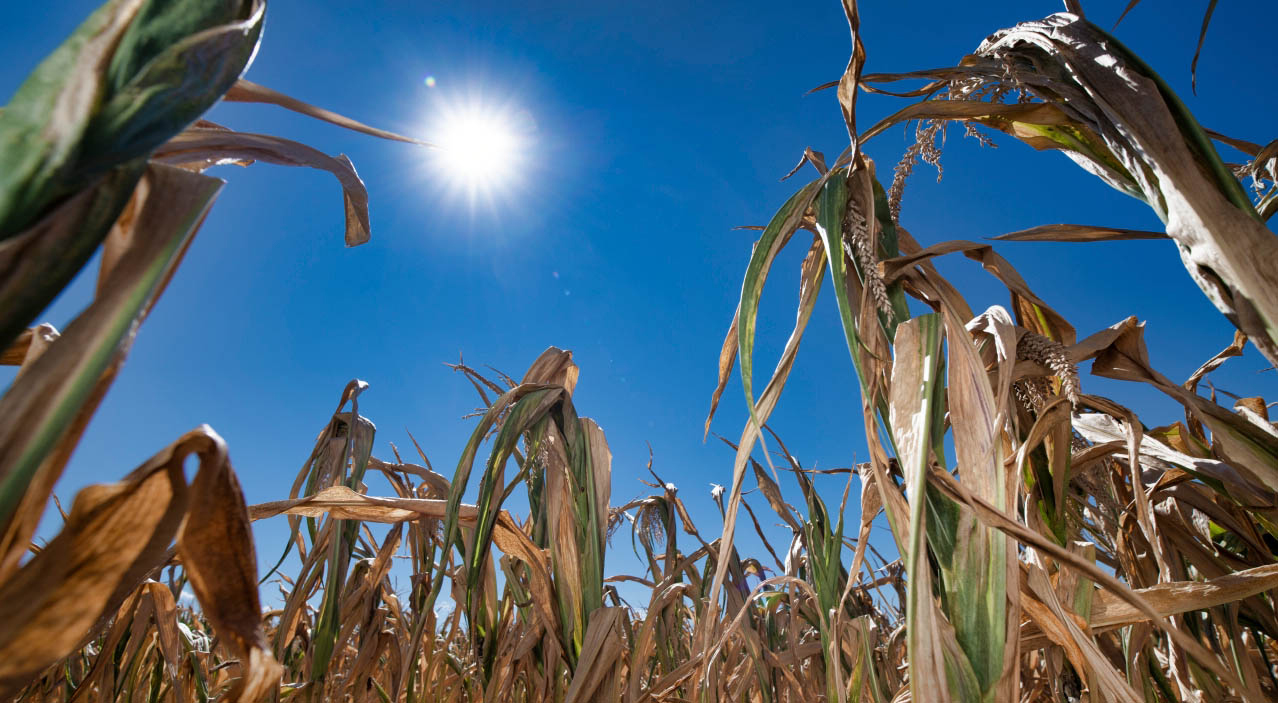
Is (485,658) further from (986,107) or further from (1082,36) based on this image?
(1082,36)

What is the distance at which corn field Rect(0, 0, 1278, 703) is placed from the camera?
36 cm

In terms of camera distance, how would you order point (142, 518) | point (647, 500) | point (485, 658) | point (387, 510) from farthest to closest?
point (647, 500) → point (485, 658) → point (387, 510) → point (142, 518)

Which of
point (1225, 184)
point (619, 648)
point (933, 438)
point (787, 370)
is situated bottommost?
point (619, 648)

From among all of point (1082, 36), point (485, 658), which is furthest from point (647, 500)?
point (1082, 36)

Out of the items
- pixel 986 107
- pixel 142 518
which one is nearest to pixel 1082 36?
pixel 986 107

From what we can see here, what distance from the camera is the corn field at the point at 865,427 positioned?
14.0 inches

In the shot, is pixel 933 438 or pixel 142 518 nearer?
pixel 142 518

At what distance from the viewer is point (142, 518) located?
0.41 metres

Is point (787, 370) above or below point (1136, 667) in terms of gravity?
above

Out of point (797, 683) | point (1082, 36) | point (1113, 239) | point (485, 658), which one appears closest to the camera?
point (1082, 36)

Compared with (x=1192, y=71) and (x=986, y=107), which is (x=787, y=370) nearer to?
(x=986, y=107)

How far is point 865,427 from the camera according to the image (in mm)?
834

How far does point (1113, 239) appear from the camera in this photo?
1097 mm

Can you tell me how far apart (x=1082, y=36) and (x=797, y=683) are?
192 centimetres
